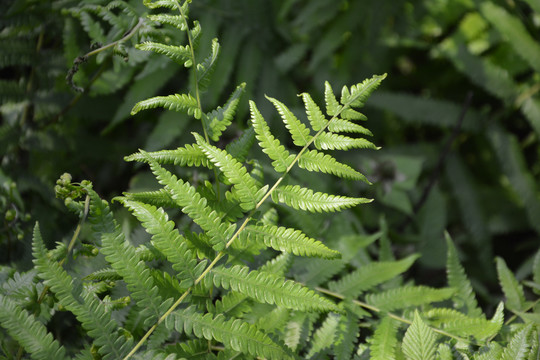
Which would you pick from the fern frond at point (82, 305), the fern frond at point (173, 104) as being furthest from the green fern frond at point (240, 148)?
the fern frond at point (82, 305)

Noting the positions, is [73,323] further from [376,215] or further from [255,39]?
[255,39]

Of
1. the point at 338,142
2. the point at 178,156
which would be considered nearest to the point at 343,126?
the point at 338,142

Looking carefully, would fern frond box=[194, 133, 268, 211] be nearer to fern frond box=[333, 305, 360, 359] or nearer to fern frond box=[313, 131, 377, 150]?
fern frond box=[313, 131, 377, 150]

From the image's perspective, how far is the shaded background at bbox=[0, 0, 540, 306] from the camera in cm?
173

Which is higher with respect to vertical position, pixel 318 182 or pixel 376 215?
pixel 318 182

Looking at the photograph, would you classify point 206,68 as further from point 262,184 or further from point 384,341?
point 384,341

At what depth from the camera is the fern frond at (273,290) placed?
0.97 m

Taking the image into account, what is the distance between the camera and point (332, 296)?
143cm

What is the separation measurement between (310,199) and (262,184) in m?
0.17

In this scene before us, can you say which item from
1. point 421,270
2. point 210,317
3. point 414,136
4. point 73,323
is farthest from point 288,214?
point 414,136

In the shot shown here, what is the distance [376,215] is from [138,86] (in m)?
1.40

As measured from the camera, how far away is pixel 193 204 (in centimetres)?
99

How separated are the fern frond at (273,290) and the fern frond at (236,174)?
0.57 ft

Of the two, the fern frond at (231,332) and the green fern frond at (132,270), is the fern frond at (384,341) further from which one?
the green fern frond at (132,270)
